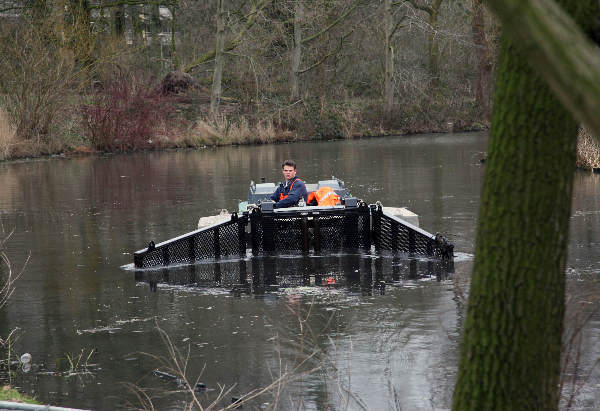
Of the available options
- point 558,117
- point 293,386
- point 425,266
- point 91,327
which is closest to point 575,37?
point 558,117

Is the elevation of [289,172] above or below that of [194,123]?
below

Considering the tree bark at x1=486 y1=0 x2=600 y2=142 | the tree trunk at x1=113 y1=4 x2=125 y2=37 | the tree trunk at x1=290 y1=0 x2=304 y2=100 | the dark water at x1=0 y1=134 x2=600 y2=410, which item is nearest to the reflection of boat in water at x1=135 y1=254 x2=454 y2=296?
Result: the dark water at x1=0 y1=134 x2=600 y2=410

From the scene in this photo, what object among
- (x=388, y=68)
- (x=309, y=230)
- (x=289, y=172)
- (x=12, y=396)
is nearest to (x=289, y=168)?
(x=289, y=172)

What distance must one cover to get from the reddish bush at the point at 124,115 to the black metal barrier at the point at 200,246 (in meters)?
26.0

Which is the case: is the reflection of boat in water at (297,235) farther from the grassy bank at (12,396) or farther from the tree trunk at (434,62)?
the tree trunk at (434,62)

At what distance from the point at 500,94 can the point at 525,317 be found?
897 mm

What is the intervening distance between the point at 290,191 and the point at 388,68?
3573 centimetres

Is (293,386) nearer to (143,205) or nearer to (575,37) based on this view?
(575,37)

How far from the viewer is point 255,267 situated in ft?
42.8

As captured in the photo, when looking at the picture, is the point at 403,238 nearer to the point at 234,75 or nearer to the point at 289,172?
the point at 289,172

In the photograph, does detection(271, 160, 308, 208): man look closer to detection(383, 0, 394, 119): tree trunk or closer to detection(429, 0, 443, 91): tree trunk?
detection(383, 0, 394, 119): tree trunk

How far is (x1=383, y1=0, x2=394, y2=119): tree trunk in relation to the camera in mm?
47875

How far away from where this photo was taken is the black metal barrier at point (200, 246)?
43.4 ft

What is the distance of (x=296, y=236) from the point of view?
13.7 meters
